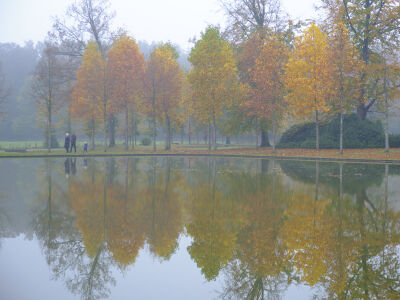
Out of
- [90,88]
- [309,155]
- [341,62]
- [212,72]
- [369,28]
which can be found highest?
[369,28]

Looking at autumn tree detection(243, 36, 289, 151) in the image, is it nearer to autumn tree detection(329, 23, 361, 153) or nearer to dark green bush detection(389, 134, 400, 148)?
autumn tree detection(329, 23, 361, 153)

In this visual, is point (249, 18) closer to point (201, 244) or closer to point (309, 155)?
point (309, 155)

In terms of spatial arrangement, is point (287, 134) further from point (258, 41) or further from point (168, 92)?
point (168, 92)

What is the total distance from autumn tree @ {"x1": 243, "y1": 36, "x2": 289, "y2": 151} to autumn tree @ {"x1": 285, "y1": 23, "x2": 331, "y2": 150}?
3.52 feet

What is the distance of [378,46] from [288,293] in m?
40.4

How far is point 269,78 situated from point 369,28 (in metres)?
10.8

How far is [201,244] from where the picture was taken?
7.70 m

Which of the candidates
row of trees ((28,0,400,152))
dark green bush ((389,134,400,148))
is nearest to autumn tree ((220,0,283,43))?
row of trees ((28,0,400,152))

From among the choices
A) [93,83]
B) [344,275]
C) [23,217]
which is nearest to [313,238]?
[344,275]

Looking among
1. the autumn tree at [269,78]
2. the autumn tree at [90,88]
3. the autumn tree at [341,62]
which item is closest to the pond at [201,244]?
the autumn tree at [341,62]

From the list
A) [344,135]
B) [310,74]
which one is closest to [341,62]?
[310,74]

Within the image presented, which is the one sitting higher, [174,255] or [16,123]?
[16,123]

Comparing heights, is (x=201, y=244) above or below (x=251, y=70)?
below

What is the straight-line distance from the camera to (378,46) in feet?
131
